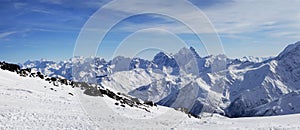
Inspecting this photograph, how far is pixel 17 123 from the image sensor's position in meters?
28.2

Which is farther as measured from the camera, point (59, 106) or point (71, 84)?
point (71, 84)

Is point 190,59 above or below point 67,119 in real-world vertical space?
above

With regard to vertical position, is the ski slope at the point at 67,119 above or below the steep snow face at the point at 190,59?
below

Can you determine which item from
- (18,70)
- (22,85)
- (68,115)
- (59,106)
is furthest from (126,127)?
(18,70)

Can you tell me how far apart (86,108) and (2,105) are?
10754mm

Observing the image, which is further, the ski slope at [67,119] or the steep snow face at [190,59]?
the steep snow face at [190,59]

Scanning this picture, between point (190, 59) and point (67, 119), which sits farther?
point (190, 59)

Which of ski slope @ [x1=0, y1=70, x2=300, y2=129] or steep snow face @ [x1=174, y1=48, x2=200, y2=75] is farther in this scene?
steep snow face @ [x1=174, y1=48, x2=200, y2=75]

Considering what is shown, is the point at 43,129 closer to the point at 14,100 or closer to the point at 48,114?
the point at 48,114

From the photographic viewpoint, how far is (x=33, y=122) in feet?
96.9

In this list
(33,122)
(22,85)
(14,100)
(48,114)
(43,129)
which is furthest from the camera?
(22,85)

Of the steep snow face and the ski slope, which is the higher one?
the steep snow face

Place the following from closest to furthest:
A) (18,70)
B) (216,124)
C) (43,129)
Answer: (43,129) < (216,124) < (18,70)

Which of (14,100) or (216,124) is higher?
(14,100)
